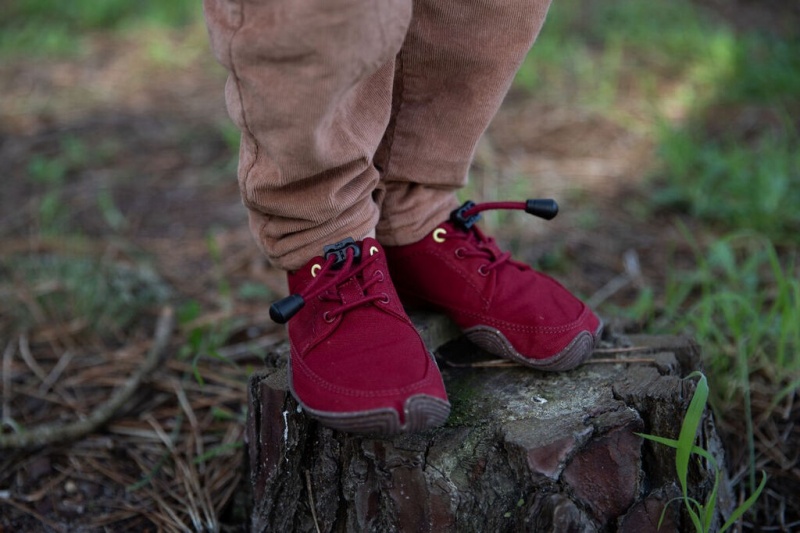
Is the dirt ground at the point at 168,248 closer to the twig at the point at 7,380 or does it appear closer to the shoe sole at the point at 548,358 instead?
the twig at the point at 7,380

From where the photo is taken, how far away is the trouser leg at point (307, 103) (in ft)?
2.69

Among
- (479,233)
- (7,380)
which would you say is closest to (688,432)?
(479,233)

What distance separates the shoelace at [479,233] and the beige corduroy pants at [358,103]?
0.11ft

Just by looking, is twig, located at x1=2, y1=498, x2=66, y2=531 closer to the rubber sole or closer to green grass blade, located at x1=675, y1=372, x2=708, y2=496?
the rubber sole

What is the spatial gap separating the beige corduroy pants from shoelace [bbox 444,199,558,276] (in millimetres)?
34

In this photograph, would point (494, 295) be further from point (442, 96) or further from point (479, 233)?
point (442, 96)

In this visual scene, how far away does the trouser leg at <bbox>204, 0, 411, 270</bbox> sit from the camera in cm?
82

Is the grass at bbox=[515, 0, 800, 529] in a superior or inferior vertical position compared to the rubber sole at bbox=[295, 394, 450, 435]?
inferior

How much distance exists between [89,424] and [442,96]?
3.03 feet

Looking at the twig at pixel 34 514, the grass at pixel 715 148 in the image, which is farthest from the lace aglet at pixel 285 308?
the grass at pixel 715 148

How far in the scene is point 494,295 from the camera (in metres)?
1.14

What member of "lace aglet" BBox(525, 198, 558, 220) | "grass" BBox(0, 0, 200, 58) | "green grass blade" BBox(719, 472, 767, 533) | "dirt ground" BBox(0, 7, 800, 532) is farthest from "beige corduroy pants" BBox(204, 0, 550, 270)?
"grass" BBox(0, 0, 200, 58)

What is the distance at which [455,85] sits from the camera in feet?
3.57

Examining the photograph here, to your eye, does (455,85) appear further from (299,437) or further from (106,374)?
(106,374)
